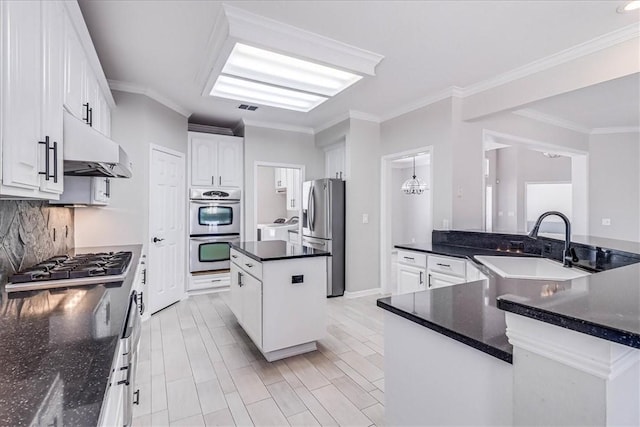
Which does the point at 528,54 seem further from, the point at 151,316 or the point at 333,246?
the point at 151,316

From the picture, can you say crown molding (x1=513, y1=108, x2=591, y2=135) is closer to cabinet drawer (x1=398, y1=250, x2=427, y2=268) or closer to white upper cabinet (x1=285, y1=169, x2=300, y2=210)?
cabinet drawer (x1=398, y1=250, x2=427, y2=268)

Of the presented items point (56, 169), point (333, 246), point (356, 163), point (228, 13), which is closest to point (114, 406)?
point (56, 169)

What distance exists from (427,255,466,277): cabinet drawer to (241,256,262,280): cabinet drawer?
5.63 feet

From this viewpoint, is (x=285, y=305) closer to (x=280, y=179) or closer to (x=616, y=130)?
(x=280, y=179)

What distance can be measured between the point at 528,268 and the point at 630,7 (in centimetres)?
193

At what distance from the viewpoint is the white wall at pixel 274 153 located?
485cm

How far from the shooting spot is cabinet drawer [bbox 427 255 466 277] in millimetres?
2785

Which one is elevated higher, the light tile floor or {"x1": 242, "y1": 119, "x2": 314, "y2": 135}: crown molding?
{"x1": 242, "y1": 119, "x2": 314, "y2": 135}: crown molding

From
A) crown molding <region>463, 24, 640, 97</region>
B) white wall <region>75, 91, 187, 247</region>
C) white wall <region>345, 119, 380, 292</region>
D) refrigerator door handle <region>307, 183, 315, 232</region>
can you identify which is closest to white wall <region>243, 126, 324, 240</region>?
refrigerator door handle <region>307, 183, 315, 232</region>

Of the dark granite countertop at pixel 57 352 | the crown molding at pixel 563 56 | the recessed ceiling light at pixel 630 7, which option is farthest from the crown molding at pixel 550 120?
the dark granite countertop at pixel 57 352

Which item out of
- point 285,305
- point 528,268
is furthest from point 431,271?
point 285,305

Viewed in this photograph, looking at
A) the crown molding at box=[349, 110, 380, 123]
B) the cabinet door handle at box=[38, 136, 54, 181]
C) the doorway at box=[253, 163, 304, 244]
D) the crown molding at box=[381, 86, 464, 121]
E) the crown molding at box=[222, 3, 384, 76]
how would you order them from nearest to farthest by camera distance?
the cabinet door handle at box=[38, 136, 54, 181], the crown molding at box=[222, 3, 384, 76], the crown molding at box=[381, 86, 464, 121], the crown molding at box=[349, 110, 380, 123], the doorway at box=[253, 163, 304, 244]

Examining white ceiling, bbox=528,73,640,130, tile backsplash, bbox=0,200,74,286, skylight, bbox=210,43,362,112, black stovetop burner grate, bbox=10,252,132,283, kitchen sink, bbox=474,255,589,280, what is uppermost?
white ceiling, bbox=528,73,640,130

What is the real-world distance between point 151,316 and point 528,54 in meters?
4.79
